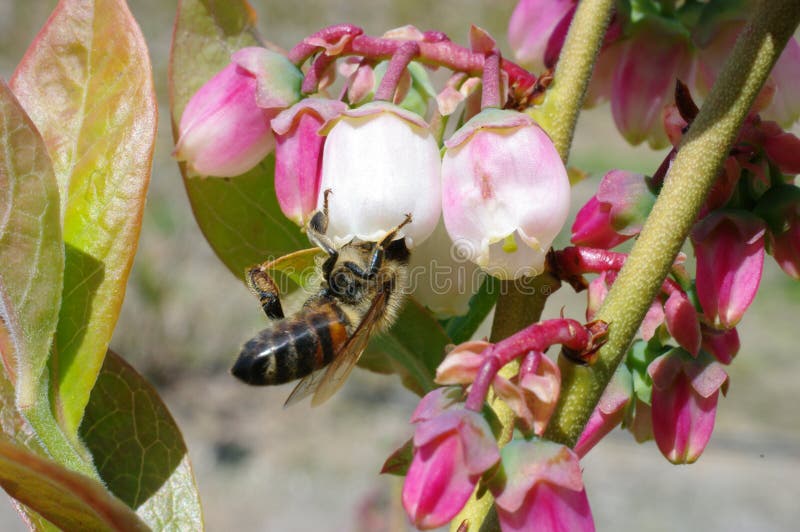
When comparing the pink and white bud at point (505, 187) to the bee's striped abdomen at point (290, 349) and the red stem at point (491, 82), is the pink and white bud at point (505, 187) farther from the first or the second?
the bee's striped abdomen at point (290, 349)

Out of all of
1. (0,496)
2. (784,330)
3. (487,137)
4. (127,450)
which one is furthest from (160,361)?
(487,137)

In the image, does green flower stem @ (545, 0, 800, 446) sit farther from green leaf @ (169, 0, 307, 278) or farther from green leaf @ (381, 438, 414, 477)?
green leaf @ (169, 0, 307, 278)

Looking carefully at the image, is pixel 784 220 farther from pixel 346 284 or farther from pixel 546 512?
pixel 346 284

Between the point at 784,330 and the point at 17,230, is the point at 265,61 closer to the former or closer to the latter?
the point at 17,230

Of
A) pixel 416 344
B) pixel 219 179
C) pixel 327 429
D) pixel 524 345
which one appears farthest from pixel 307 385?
pixel 327 429

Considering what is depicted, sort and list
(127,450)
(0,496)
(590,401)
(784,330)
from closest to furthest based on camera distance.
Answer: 1. (590,401)
2. (127,450)
3. (0,496)
4. (784,330)

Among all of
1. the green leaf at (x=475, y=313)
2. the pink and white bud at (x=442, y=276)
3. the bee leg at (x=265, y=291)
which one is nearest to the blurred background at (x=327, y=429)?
the bee leg at (x=265, y=291)

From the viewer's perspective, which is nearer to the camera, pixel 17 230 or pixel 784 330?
pixel 17 230
